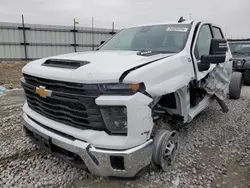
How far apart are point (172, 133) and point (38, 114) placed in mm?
1655

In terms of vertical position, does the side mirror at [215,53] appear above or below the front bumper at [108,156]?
above

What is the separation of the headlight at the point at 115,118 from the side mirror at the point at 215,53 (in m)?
1.70

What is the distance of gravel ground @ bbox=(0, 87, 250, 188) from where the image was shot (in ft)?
7.77

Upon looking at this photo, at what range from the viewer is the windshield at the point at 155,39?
10.1ft

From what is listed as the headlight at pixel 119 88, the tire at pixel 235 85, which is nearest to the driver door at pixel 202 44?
the headlight at pixel 119 88

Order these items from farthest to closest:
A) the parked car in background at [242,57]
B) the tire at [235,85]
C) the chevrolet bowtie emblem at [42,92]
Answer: the parked car in background at [242,57]
the tire at [235,85]
the chevrolet bowtie emblem at [42,92]

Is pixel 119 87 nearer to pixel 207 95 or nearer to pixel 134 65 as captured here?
pixel 134 65

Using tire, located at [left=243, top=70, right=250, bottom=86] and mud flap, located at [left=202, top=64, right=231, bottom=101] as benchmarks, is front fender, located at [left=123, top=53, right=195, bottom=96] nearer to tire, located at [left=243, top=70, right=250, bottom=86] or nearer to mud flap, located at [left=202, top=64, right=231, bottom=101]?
mud flap, located at [left=202, top=64, right=231, bottom=101]

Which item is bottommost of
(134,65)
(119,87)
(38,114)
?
(38,114)

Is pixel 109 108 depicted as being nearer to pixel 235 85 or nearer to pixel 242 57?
pixel 235 85

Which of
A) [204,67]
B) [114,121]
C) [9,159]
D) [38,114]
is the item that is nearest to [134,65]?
[114,121]

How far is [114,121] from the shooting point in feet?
6.25

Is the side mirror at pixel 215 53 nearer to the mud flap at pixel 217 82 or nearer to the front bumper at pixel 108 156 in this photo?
the mud flap at pixel 217 82

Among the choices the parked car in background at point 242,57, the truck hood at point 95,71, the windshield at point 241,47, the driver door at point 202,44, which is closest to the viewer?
the truck hood at point 95,71
